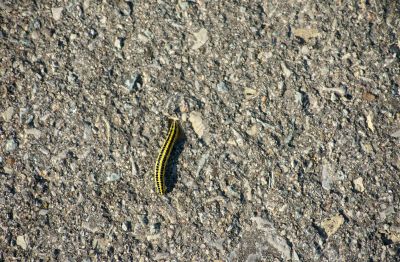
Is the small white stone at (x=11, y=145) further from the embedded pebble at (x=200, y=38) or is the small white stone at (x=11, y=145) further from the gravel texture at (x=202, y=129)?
the embedded pebble at (x=200, y=38)

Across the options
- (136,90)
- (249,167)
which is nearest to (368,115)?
(249,167)

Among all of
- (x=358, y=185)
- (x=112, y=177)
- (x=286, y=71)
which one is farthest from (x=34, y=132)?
(x=358, y=185)

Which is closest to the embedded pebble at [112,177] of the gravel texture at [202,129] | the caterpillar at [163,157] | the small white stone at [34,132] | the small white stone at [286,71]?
the gravel texture at [202,129]

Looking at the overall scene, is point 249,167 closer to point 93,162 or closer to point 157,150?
point 157,150

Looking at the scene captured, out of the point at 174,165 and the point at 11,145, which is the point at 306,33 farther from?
the point at 11,145

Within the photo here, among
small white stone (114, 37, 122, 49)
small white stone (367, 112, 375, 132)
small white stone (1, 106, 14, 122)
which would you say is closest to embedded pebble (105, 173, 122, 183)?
small white stone (1, 106, 14, 122)

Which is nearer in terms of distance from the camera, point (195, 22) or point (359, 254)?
point (359, 254)

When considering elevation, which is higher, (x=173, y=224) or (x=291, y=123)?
(x=291, y=123)
